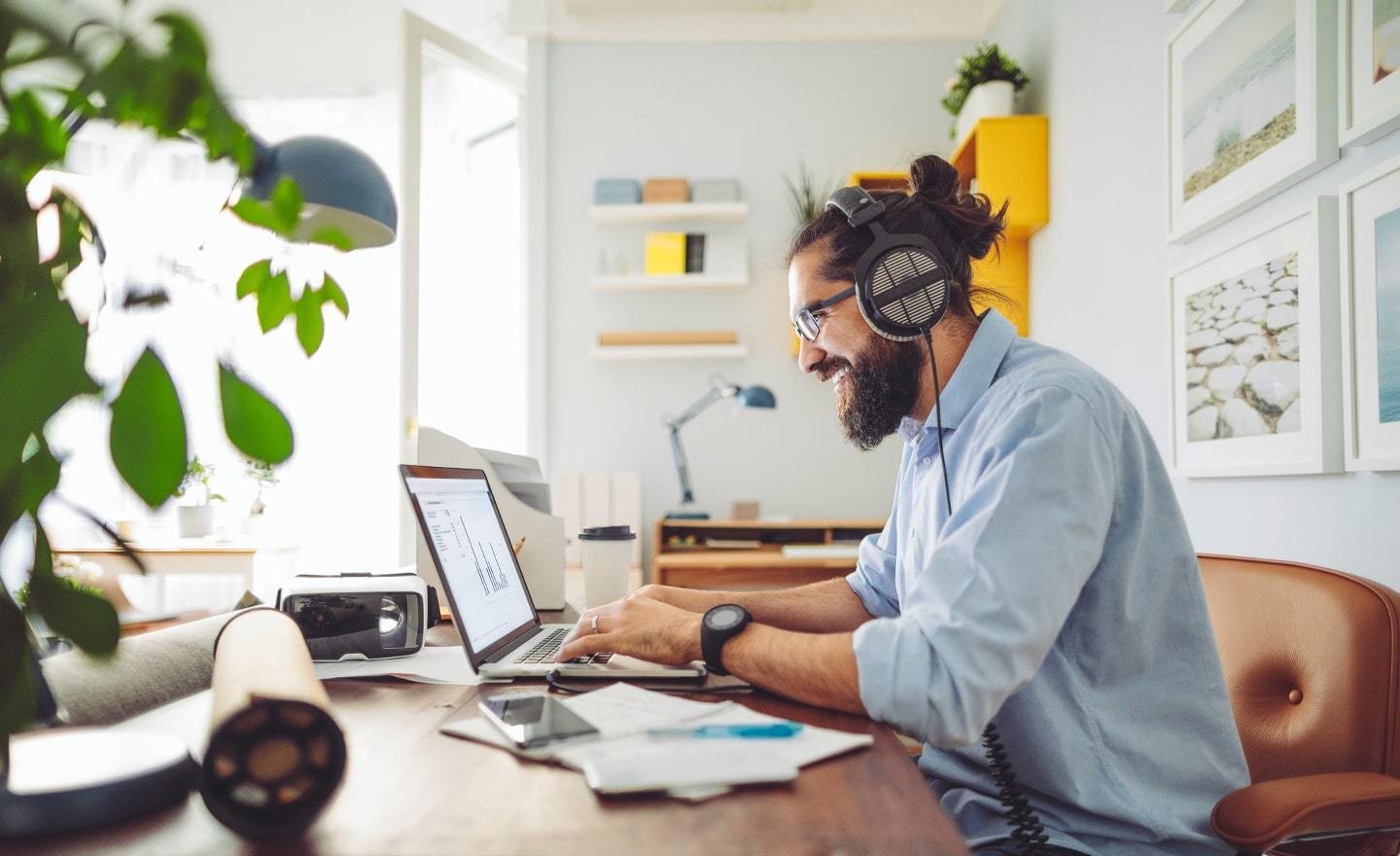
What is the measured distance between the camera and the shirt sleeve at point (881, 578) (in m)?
1.47

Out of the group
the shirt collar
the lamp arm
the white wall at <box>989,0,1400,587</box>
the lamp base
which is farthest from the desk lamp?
the lamp base

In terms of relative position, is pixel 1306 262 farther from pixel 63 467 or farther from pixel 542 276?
pixel 542 276

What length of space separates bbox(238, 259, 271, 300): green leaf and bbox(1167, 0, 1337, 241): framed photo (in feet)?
5.97

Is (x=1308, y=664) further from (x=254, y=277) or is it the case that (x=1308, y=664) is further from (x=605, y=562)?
(x=254, y=277)

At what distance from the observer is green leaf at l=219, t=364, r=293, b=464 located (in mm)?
268

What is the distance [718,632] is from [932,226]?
674 millimetres

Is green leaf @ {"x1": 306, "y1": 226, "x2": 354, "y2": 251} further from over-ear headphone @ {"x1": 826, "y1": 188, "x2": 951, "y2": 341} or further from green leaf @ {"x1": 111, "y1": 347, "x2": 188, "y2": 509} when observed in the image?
over-ear headphone @ {"x1": 826, "y1": 188, "x2": 951, "y2": 341}

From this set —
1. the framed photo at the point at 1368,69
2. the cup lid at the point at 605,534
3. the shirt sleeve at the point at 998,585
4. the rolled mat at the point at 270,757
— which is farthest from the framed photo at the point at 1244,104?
the rolled mat at the point at 270,757

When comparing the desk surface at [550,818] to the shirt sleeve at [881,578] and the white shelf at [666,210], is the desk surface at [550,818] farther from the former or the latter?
the white shelf at [666,210]

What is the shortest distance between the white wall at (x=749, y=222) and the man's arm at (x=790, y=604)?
245 centimetres

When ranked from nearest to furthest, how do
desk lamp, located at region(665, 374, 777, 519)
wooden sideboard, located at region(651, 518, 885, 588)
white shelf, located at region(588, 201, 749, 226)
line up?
wooden sideboard, located at region(651, 518, 885, 588) < desk lamp, located at region(665, 374, 777, 519) < white shelf, located at region(588, 201, 749, 226)

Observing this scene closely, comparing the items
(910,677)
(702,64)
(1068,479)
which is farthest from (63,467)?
(702,64)

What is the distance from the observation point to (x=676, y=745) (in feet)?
2.58

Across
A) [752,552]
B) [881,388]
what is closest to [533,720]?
[881,388]
